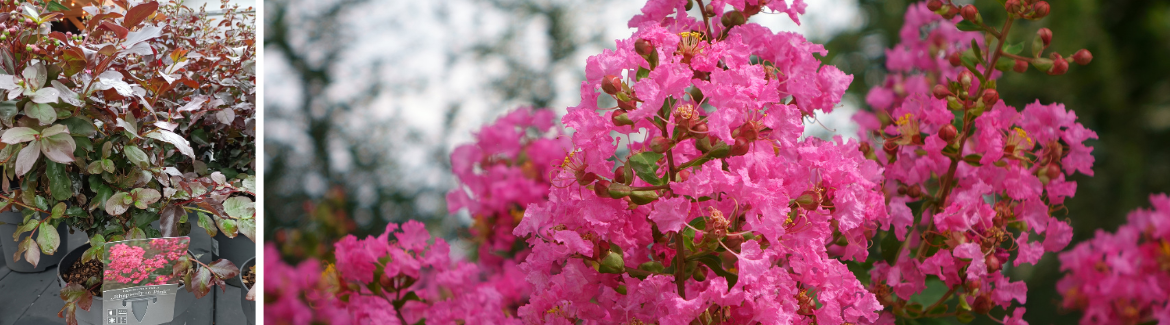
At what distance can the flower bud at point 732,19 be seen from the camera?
0.57 m

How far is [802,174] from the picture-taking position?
1.67 ft

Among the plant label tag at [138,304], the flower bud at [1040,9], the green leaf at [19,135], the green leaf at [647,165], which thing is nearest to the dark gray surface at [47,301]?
the plant label tag at [138,304]

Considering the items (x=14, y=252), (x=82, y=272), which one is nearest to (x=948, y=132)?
(x=82, y=272)

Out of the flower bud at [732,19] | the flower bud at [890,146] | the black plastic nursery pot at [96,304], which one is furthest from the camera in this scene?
the black plastic nursery pot at [96,304]

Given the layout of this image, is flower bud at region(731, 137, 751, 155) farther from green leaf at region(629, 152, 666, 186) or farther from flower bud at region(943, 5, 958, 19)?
flower bud at region(943, 5, 958, 19)

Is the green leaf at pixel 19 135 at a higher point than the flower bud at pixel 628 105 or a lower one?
lower

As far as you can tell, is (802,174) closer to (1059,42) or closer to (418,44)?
(1059,42)

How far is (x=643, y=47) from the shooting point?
453 millimetres

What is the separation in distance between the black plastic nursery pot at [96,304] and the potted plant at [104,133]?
2 centimetres

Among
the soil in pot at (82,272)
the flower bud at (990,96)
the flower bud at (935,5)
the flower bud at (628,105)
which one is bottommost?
the soil in pot at (82,272)

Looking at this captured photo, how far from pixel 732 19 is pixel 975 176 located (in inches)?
12.3

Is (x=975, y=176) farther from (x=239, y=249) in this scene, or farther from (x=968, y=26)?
(x=239, y=249)

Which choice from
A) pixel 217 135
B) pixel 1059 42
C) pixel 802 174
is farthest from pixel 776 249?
pixel 217 135

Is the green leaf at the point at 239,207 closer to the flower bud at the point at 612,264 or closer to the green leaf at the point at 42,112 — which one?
the green leaf at the point at 42,112
